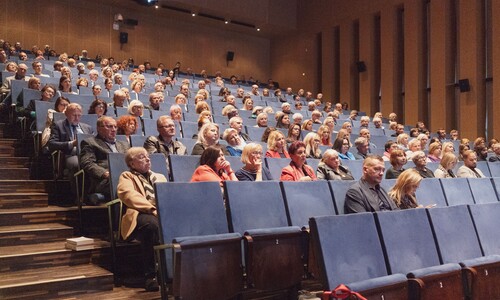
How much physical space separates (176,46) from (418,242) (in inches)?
268

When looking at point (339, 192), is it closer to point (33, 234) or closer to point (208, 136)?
point (208, 136)

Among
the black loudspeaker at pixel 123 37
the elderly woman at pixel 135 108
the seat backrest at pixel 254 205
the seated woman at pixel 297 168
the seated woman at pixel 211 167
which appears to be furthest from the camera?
the black loudspeaker at pixel 123 37

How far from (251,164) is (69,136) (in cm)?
87

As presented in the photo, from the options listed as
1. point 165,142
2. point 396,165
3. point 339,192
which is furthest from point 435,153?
point 165,142

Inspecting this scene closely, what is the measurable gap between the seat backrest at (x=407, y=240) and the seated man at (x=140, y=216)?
70 cm

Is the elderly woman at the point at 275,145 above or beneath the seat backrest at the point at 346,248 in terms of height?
above

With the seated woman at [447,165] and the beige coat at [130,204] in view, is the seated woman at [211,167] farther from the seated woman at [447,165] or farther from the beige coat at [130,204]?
the seated woman at [447,165]

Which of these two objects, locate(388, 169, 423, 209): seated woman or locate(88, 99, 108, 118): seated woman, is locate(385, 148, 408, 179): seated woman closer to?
locate(388, 169, 423, 209): seated woman

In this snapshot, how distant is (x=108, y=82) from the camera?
3.60m

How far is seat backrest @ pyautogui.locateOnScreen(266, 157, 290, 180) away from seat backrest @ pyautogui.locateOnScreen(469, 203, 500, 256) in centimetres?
85

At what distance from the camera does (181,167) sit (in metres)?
1.84

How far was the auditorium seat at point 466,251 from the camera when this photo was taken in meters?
1.22

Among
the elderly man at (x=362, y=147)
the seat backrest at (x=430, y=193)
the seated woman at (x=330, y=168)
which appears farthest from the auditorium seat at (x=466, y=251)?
the elderly man at (x=362, y=147)

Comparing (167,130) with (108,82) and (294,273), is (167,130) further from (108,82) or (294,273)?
(108,82)
